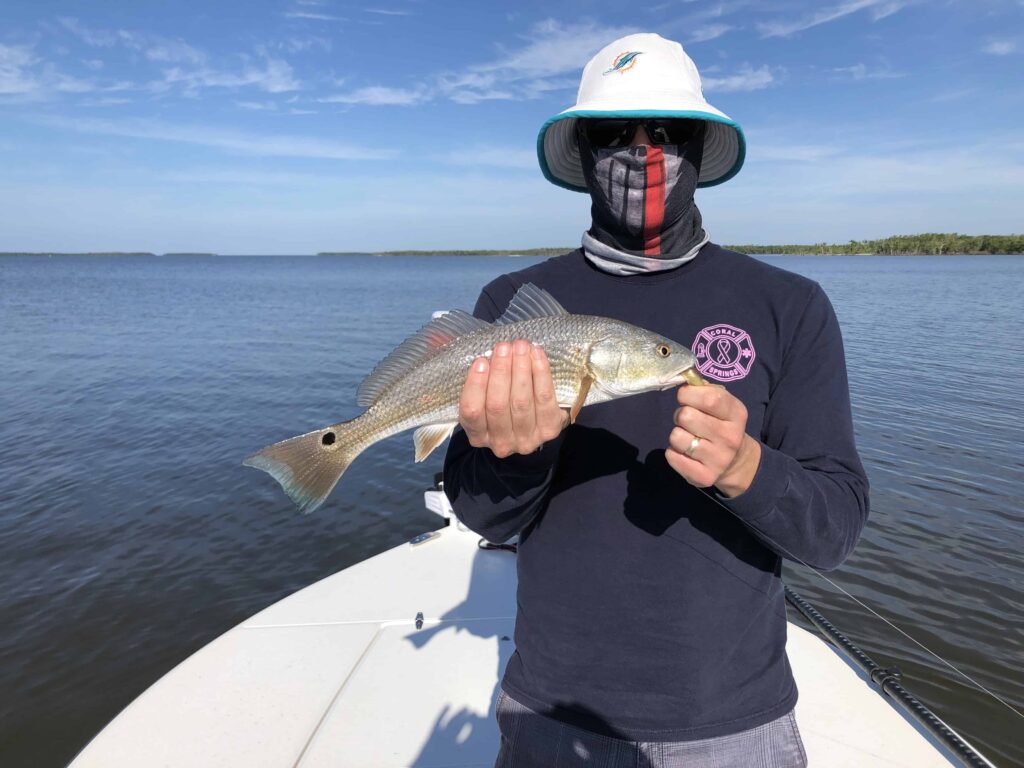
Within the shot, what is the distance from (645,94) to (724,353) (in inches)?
50.2

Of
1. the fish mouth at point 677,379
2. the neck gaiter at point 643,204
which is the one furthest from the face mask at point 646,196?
the fish mouth at point 677,379

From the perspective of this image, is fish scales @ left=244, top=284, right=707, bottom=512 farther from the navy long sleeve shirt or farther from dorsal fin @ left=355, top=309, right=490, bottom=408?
the navy long sleeve shirt

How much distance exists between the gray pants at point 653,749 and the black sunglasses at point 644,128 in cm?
274

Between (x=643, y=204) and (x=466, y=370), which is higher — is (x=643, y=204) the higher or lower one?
the higher one

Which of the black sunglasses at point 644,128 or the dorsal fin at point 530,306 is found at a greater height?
the black sunglasses at point 644,128

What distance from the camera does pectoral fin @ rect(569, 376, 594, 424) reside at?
2593 mm

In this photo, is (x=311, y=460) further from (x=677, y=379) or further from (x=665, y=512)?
(x=677, y=379)

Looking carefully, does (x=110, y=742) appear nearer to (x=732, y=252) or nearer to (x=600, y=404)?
(x=600, y=404)

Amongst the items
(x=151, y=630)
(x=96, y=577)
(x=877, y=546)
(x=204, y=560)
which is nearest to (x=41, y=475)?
(x=96, y=577)

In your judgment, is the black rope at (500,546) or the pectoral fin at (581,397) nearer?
the pectoral fin at (581,397)

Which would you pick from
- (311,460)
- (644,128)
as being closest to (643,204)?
(644,128)

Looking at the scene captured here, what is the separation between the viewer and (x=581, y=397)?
2.71m

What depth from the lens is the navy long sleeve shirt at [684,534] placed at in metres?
2.31

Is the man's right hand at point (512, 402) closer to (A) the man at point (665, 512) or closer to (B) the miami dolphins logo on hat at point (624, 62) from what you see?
(A) the man at point (665, 512)
